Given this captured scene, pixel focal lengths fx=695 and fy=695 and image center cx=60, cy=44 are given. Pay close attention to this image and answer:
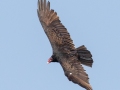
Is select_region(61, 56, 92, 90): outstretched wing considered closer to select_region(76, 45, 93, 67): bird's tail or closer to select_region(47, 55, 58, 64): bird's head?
select_region(76, 45, 93, 67): bird's tail

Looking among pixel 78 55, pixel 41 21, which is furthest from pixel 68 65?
pixel 41 21

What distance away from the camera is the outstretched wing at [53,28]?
68.1ft

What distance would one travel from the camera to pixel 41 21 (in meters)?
21.6

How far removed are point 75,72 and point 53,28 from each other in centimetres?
249

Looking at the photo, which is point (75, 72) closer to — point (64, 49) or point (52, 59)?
point (64, 49)

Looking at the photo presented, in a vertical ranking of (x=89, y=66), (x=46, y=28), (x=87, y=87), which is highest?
(x=46, y=28)

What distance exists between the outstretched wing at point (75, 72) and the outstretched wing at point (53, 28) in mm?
775

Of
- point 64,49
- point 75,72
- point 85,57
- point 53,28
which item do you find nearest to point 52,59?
point 64,49

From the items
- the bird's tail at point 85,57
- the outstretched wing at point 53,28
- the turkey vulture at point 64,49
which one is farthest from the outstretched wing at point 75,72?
the outstretched wing at point 53,28

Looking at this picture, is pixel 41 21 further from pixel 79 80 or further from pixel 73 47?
pixel 79 80

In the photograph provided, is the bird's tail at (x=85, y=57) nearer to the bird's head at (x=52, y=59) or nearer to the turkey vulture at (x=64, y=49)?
the turkey vulture at (x=64, y=49)

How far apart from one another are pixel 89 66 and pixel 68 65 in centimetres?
98

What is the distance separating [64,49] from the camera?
20578mm

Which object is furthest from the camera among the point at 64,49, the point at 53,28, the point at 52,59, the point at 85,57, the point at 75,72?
the point at 53,28
